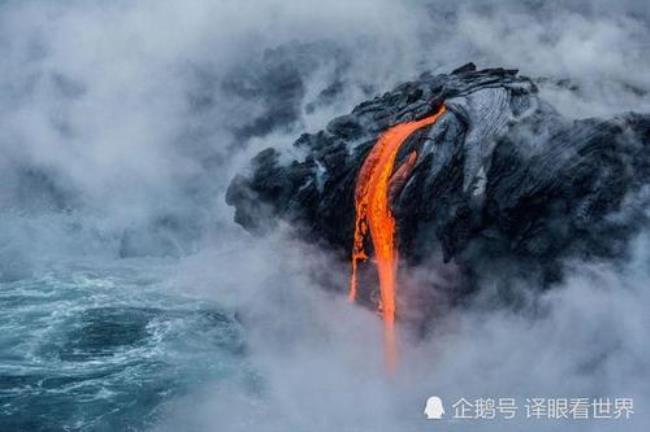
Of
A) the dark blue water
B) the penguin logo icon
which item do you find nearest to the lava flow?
the penguin logo icon

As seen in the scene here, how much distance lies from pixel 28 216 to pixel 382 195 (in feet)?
123

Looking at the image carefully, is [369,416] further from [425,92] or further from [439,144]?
[425,92]

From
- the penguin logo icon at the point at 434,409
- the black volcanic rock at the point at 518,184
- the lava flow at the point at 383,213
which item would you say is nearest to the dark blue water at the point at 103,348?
the lava flow at the point at 383,213

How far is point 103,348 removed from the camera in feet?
152

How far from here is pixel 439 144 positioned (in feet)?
127

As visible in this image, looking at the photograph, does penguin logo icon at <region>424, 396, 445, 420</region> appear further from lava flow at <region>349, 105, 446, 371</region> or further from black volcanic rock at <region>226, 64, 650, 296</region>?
black volcanic rock at <region>226, 64, 650, 296</region>

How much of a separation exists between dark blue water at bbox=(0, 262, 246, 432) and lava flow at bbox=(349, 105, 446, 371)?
27.6ft

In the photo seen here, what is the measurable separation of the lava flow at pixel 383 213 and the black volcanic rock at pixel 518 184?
68cm

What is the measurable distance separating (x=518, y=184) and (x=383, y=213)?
6.36m

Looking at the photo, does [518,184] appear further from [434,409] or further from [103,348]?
[103,348]

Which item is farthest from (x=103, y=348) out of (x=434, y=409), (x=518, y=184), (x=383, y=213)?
(x=518, y=184)

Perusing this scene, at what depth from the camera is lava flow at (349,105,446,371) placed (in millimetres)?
40062

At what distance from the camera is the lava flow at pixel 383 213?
40.1 m

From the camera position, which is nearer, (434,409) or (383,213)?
(434,409)
